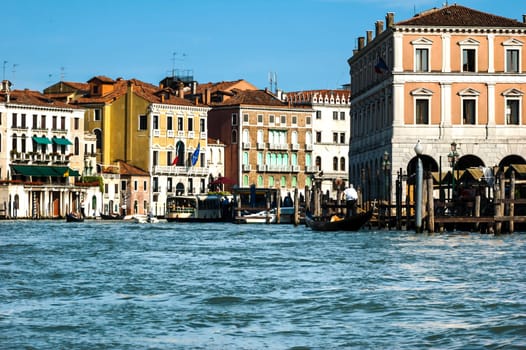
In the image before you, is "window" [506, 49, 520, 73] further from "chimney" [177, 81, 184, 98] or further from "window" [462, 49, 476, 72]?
"chimney" [177, 81, 184, 98]

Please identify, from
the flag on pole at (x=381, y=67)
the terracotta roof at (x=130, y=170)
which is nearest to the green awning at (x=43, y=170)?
the terracotta roof at (x=130, y=170)

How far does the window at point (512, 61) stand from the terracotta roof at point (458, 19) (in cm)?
117

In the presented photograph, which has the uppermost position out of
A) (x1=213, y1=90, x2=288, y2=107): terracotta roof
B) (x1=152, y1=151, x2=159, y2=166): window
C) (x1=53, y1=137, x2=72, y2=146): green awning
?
(x1=213, y1=90, x2=288, y2=107): terracotta roof

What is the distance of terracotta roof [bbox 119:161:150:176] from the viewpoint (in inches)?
3499

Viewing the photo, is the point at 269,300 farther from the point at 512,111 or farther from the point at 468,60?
the point at 512,111

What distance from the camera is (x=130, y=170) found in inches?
3524

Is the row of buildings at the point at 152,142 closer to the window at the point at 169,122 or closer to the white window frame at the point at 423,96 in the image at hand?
the window at the point at 169,122

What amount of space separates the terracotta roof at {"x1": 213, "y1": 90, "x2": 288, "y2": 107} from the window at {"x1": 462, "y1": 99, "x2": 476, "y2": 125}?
122 feet

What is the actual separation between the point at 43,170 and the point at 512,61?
34.1 metres

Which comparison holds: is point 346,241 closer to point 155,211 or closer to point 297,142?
point 155,211

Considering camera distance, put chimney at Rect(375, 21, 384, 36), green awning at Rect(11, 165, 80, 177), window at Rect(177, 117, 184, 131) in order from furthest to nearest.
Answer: window at Rect(177, 117, 184, 131) → green awning at Rect(11, 165, 80, 177) → chimney at Rect(375, 21, 384, 36)

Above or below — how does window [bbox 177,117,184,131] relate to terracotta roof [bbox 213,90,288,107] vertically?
below

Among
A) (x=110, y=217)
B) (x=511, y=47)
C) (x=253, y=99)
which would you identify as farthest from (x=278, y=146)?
(x=511, y=47)

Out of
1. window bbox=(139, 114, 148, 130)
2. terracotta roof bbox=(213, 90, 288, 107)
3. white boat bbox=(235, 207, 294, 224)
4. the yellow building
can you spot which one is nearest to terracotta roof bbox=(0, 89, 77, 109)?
the yellow building
